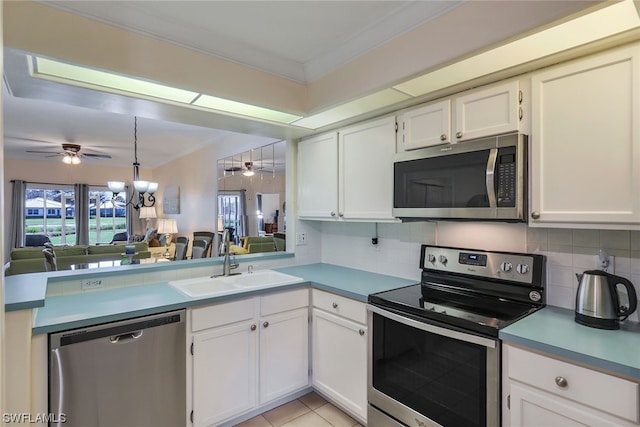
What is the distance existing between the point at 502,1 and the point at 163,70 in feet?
5.31

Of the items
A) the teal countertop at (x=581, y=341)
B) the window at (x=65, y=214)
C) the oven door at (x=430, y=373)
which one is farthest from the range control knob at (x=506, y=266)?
the window at (x=65, y=214)

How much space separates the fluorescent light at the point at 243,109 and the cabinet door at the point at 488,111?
112cm

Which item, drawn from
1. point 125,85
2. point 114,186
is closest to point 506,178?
point 125,85

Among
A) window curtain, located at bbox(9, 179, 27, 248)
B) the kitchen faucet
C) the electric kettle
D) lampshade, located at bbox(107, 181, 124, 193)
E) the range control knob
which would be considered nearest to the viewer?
the electric kettle

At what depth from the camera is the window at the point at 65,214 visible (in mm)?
7453

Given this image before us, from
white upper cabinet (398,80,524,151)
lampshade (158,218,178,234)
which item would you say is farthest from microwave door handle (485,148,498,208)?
lampshade (158,218,178,234)

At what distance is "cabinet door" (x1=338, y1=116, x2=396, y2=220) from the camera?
2.19 meters

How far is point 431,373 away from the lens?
165cm

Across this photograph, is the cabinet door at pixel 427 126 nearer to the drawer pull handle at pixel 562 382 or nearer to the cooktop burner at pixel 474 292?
the cooktop burner at pixel 474 292

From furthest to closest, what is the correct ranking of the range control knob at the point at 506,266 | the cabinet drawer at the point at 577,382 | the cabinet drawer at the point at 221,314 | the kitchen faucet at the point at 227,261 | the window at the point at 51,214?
the window at the point at 51,214
the kitchen faucet at the point at 227,261
the cabinet drawer at the point at 221,314
the range control knob at the point at 506,266
the cabinet drawer at the point at 577,382

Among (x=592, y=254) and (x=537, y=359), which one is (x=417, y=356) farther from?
(x=592, y=254)

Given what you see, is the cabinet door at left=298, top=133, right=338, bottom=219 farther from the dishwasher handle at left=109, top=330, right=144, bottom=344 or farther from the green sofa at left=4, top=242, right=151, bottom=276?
the green sofa at left=4, top=242, right=151, bottom=276

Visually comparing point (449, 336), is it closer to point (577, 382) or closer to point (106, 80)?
point (577, 382)

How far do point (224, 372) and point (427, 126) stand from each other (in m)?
1.91
